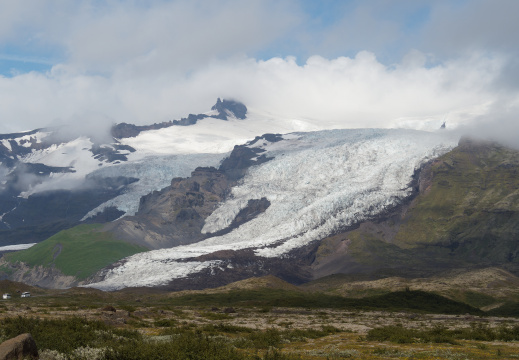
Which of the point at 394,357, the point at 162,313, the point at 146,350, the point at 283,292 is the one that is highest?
the point at 146,350

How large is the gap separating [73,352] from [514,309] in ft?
429

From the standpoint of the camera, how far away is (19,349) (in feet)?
83.8

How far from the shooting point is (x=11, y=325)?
116 feet

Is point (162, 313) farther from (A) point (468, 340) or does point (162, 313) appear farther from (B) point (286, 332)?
(A) point (468, 340)

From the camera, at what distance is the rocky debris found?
25.0 m

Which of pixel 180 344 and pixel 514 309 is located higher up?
pixel 180 344

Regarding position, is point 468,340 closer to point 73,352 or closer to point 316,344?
point 316,344

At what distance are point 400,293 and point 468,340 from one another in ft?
332

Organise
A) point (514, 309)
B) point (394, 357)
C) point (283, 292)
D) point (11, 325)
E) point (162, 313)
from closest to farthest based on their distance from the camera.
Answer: point (394, 357), point (11, 325), point (162, 313), point (514, 309), point (283, 292)

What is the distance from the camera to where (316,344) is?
142ft

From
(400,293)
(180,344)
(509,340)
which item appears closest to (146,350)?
(180,344)

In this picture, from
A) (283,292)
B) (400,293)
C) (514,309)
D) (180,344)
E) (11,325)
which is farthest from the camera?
(283,292)

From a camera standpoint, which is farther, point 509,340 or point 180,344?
point 509,340

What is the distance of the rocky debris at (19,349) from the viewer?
25011 millimetres
